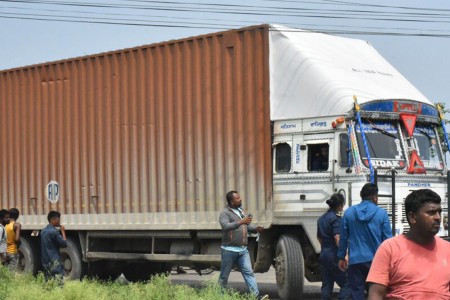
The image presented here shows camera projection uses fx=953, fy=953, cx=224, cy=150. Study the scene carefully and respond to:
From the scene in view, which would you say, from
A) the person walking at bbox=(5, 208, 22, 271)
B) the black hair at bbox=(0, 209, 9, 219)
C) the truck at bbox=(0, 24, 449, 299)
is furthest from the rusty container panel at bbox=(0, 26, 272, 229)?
the black hair at bbox=(0, 209, 9, 219)

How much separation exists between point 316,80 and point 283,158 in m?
1.27

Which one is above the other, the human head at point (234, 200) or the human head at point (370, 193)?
the human head at point (370, 193)

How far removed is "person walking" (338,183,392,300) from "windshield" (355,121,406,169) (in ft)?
11.4

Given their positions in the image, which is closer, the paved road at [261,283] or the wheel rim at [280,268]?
the wheel rim at [280,268]

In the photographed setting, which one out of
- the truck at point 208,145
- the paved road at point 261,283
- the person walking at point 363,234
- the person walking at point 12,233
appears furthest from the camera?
the paved road at point 261,283

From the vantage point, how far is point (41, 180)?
18141 mm

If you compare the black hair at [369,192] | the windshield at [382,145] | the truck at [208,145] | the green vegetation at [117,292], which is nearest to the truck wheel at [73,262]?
the truck at [208,145]

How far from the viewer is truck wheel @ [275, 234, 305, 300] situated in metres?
13.8

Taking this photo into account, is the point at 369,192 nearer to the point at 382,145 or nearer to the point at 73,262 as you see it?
the point at 382,145

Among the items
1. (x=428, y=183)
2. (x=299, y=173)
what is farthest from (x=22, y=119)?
(x=428, y=183)

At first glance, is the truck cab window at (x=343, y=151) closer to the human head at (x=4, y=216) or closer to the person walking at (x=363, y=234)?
the person walking at (x=363, y=234)

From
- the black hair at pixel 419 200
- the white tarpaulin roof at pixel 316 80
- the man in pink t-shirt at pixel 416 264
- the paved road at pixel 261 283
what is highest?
the white tarpaulin roof at pixel 316 80

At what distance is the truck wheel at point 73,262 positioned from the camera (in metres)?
17.1

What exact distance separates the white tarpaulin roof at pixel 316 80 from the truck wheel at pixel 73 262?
16.2ft
